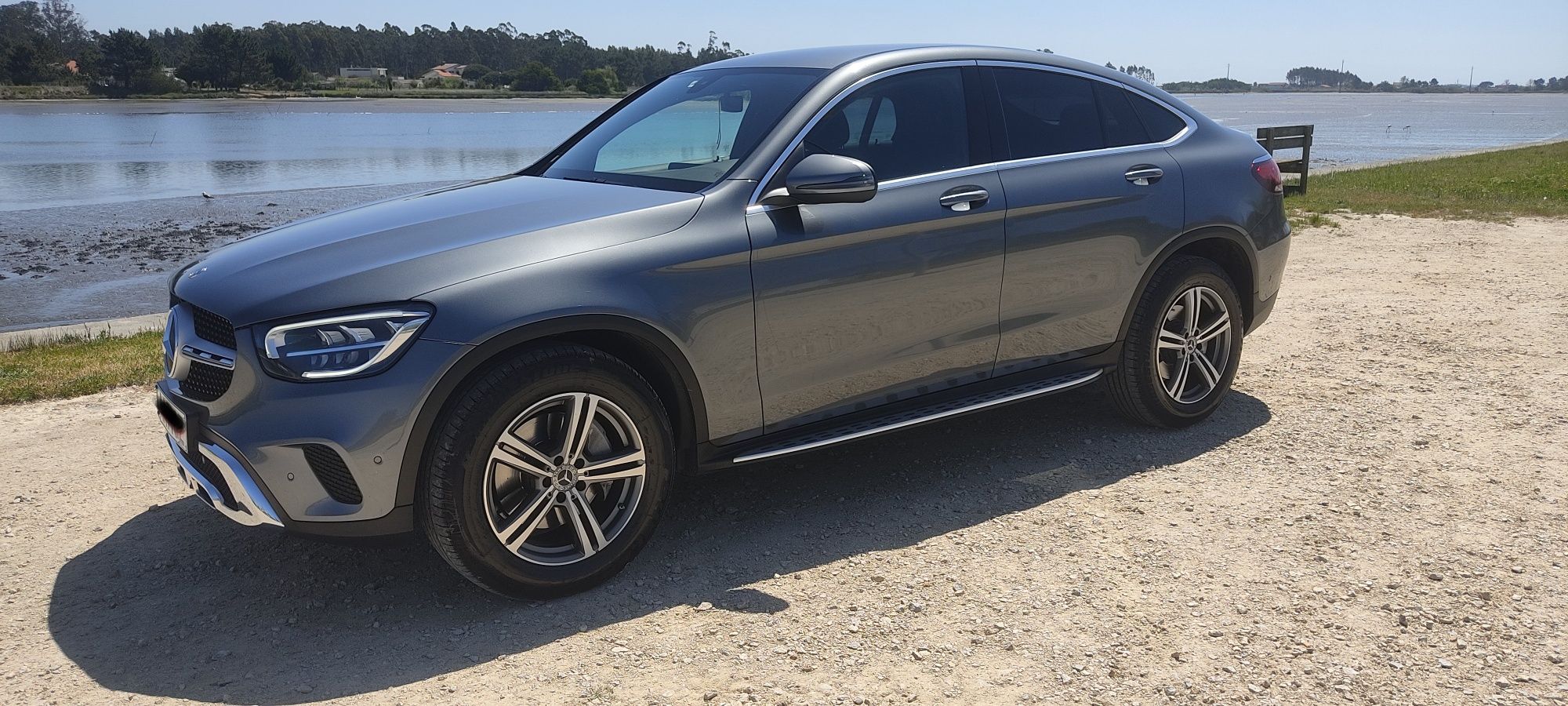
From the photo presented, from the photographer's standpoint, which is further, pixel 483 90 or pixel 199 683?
pixel 483 90

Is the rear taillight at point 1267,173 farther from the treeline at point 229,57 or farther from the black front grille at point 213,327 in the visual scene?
the treeline at point 229,57

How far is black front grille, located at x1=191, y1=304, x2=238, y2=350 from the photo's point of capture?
355 cm

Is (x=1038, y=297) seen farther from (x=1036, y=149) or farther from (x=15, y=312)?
(x=15, y=312)

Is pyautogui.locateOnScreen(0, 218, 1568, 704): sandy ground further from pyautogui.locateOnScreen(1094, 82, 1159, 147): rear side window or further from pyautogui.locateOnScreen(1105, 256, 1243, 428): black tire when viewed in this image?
pyautogui.locateOnScreen(1094, 82, 1159, 147): rear side window

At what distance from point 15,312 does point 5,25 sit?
16235 cm

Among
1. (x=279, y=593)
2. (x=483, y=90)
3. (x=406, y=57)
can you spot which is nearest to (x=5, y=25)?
(x=406, y=57)

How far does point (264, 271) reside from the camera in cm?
369

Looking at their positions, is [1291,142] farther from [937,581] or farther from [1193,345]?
[937,581]

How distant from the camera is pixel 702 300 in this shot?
155 inches

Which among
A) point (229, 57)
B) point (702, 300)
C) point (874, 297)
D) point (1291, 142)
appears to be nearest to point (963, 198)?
point (874, 297)

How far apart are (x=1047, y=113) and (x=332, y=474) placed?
10.6ft

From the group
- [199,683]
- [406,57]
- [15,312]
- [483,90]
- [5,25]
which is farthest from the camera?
[406,57]

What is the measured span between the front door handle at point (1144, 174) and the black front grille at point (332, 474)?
342 centimetres

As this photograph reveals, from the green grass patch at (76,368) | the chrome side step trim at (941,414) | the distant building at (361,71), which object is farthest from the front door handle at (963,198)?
the distant building at (361,71)
